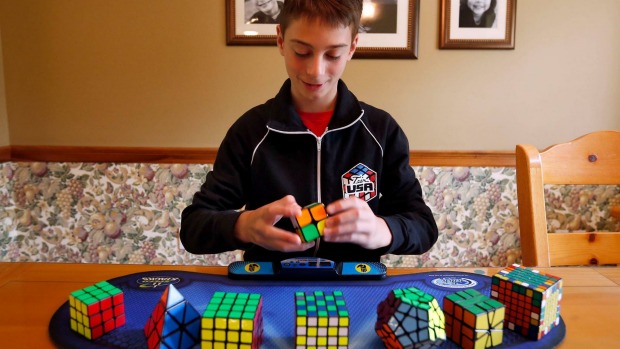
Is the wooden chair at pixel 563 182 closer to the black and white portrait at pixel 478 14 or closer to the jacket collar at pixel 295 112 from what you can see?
the jacket collar at pixel 295 112

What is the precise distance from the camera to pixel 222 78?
6.32ft

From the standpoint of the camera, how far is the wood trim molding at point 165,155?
6.40 ft

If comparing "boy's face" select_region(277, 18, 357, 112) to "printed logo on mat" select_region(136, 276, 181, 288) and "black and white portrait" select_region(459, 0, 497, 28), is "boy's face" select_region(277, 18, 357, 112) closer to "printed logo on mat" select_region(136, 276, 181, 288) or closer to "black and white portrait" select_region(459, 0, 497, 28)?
Result: "printed logo on mat" select_region(136, 276, 181, 288)

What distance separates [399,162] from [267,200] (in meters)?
0.34

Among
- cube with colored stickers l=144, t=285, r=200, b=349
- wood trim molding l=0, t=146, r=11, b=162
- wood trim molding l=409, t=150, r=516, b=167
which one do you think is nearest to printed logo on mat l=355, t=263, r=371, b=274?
cube with colored stickers l=144, t=285, r=200, b=349

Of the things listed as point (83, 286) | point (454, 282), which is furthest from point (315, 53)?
point (83, 286)

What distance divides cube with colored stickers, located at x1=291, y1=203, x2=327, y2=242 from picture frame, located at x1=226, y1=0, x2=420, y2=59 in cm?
133

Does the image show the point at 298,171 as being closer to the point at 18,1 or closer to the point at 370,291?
the point at 370,291

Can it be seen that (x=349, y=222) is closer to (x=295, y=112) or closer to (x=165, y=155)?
(x=295, y=112)

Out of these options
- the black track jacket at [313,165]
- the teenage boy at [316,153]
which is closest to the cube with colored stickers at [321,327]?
the teenage boy at [316,153]

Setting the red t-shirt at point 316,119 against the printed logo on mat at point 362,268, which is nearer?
the printed logo on mat at point 362,268

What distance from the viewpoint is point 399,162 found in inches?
45.1

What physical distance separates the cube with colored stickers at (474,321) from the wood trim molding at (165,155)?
4.51 ft

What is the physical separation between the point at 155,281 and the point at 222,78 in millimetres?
1266
